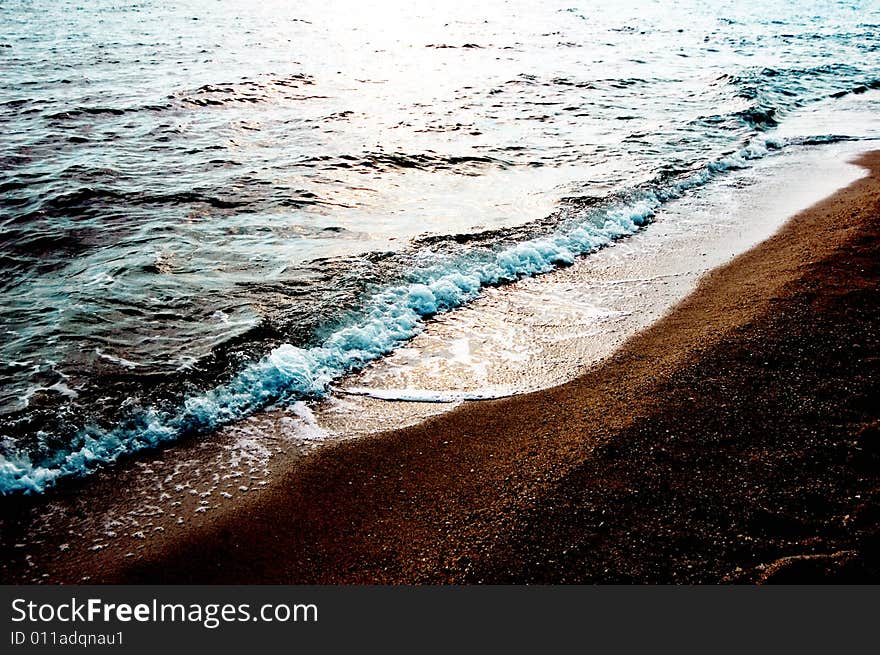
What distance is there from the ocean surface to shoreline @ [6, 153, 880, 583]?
4.04 ft

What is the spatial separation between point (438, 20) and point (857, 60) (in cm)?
1910

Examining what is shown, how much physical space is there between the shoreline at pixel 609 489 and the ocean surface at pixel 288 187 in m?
1.23

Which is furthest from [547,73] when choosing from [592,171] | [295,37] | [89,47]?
[89,47]

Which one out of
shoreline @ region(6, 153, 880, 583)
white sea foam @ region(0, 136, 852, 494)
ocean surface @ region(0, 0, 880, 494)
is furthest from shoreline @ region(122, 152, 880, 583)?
ocean surface @ region(0, 0, 880, 494)

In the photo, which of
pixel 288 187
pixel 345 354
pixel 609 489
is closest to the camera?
pixel 609 489

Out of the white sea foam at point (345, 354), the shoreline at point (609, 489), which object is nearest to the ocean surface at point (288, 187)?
the white sea foam at point (345, 354)

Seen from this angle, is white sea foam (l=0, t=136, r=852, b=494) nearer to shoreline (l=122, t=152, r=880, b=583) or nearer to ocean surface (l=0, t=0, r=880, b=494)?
ocean surface (l=0, t=0, r=880, b=494)

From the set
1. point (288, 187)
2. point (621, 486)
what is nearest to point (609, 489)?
point (621, 486)

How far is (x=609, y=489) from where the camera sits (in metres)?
3.64

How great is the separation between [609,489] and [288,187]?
7488 millimetres

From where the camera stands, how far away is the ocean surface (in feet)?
16.8

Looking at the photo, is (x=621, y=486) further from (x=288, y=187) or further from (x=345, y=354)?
(x=288, y=187)
